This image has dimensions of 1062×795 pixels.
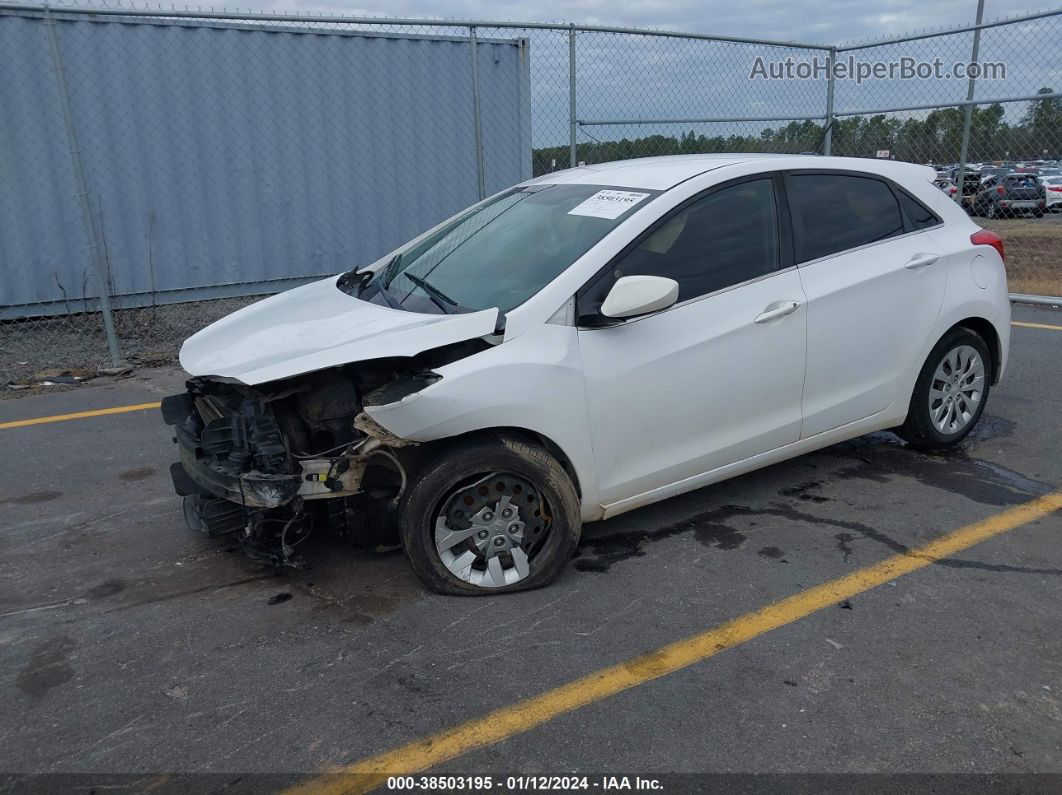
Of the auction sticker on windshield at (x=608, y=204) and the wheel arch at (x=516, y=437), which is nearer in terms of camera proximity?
the wheel arch at (x=516, y=437)

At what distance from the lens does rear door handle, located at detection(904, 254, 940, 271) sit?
4469mm

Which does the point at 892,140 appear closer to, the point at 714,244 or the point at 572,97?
the point at 572,97

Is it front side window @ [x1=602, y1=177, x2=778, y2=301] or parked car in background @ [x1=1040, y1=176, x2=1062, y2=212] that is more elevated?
front side window @ [x1=602, y1=177, x2=778, y2=301]

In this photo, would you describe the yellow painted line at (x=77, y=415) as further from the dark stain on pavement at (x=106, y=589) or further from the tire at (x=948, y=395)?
the tire at (x=948, y=395)

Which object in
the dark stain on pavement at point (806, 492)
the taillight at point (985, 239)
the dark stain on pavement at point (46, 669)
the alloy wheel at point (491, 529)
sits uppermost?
the taillight at point (985, 239)

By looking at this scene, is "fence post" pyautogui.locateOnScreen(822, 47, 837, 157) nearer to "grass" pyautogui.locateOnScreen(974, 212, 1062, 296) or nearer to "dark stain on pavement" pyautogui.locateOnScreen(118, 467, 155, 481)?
"grass" pyautogui.locateOnScreen(974, 212, 1062, 296)

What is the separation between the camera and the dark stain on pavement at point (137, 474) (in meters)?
5.00

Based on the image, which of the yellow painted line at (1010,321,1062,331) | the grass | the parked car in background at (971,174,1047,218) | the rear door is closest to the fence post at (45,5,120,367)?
the rear door

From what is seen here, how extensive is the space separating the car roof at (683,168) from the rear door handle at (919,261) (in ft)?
1.60

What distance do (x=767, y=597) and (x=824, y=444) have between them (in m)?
1.22

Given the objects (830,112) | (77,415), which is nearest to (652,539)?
(77,415)

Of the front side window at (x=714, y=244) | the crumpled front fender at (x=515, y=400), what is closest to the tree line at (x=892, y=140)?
the front side window at (x=714, y=244)

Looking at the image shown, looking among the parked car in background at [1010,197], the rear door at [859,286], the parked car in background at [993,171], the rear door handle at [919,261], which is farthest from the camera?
the parked car in background at [1010,197]

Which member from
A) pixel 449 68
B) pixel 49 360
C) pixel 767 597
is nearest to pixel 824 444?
pixel 767 597
